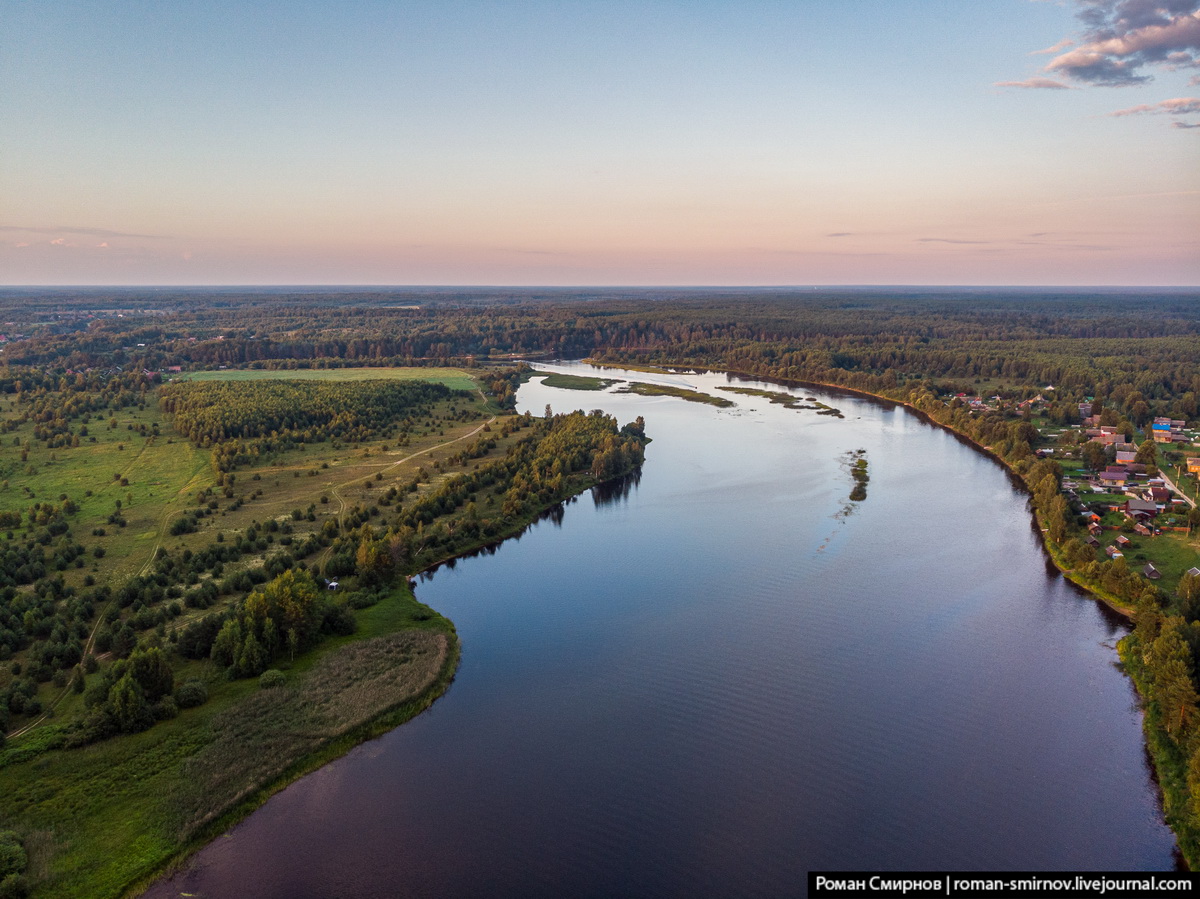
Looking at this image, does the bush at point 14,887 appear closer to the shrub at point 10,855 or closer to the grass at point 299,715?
the shrub at point 10,855

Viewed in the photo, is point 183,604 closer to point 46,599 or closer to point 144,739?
point 46,599

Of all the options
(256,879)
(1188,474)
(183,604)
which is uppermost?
(1188,474)

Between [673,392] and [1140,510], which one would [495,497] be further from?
[673,392]

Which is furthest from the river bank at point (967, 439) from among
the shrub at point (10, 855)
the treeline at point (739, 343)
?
the shrub at point (10, 855)

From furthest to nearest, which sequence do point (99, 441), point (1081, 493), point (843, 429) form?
point (843, 429) → point (99, 441) → point (1081, 493)

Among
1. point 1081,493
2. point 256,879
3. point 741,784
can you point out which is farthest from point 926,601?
point 256,879

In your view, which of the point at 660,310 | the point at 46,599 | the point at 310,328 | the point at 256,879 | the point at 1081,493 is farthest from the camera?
the point at 660,310
